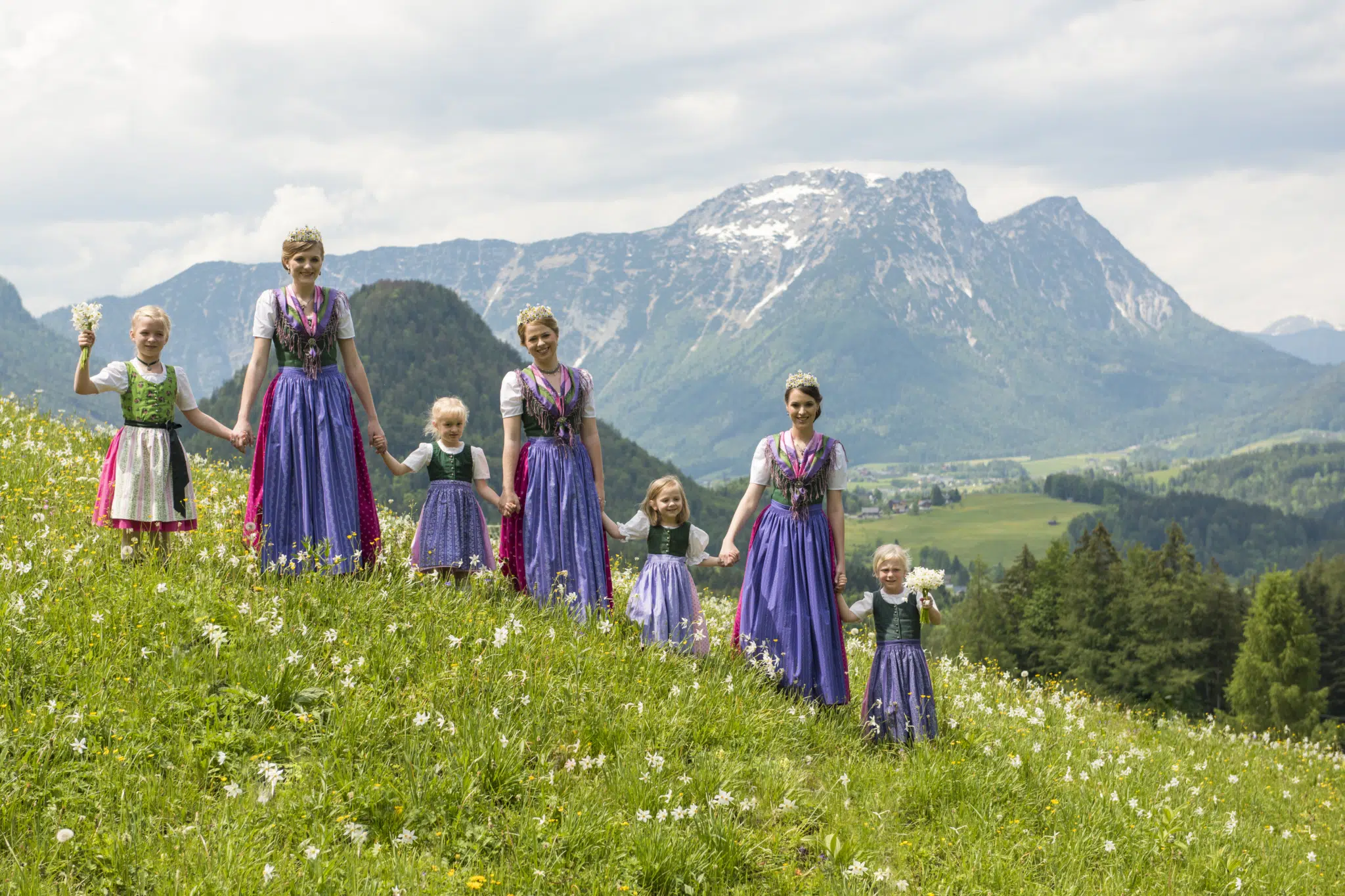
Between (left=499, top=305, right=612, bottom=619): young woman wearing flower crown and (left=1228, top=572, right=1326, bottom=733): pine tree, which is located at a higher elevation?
(left=499, top=305, right=612, bottom=619): young woman wearing flower crown

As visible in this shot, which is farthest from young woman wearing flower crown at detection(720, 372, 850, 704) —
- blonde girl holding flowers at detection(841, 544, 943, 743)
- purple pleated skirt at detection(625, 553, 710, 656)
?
purple pleated skirt at detection(625, 553, 710, 656)

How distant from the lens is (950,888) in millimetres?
5824

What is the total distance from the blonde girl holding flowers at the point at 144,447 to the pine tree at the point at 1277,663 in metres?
57.7

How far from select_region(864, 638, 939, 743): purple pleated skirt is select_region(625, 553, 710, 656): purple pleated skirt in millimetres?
1595

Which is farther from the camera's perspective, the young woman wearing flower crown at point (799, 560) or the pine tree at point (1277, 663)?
the pine tree at point (1277, 663)

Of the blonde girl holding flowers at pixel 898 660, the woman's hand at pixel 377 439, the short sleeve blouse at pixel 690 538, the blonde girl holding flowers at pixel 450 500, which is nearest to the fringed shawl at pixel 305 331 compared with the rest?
the woman's hand at pixel 377 439

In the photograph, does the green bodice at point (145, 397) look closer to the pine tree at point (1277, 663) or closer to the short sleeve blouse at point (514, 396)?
the short sleeve blouse at point (514, 396)

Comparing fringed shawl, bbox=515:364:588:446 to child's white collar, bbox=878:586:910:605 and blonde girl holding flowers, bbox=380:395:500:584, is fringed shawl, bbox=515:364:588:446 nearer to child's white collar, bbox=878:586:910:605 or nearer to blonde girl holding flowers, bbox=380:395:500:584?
blonde girl holding flowers, bbox=380:395:500:584

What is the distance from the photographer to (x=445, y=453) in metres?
9.52

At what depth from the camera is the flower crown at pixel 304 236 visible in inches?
332

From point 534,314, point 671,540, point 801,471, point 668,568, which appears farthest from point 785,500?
point 534,314

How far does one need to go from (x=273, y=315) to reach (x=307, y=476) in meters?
1.49

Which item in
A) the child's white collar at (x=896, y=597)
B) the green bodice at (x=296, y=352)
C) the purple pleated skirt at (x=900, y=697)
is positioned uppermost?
the green bodice at (x=296, y=352)

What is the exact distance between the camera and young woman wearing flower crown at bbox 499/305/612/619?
9133mm
